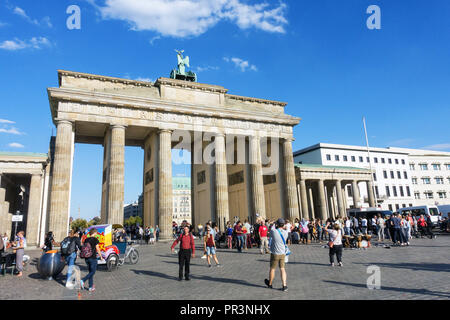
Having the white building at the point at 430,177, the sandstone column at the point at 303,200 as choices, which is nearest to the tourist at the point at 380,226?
the sandstone column at the point at 303,200

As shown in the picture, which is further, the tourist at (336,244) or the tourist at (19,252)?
the tourist at (19,252)

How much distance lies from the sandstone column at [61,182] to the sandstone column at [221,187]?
1384cm

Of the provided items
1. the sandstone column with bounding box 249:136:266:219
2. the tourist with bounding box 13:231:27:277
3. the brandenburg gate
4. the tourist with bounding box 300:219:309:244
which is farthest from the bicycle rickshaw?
the sandstone column with bounding box 249:136:266:219

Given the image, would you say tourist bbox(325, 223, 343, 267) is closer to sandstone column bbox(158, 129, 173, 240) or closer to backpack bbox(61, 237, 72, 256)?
backpack bbox(61, 237, 72, 256)

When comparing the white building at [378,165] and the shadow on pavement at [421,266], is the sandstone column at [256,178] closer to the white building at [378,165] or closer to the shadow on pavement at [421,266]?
the shadow on pavement at [421,266]

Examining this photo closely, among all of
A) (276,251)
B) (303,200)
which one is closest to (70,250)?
(276,251)

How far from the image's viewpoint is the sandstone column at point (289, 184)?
33.0 m

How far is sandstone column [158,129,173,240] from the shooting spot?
86.5ft

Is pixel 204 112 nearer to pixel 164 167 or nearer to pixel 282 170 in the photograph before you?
pixel 164 167

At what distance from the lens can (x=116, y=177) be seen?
25500mm

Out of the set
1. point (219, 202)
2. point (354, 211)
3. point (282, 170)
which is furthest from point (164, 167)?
point (354, 211)

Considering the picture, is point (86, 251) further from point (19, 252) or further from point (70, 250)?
point (19, 252)

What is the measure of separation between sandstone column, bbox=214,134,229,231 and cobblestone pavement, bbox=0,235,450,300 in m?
17.9

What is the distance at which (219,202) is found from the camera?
2995cm
